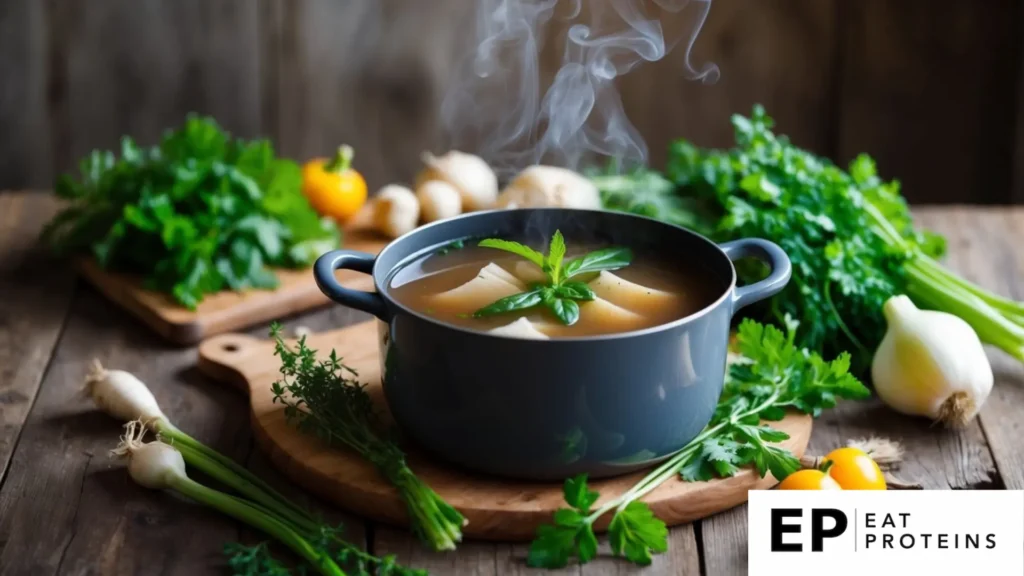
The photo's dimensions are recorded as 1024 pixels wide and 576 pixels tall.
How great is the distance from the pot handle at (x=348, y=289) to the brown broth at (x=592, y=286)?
0.07 m

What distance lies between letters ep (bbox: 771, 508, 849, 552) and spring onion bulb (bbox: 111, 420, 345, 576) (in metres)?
0.64

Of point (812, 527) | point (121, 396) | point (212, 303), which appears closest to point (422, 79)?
point (212, 303)

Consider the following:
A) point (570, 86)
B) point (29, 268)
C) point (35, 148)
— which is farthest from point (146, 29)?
point (570, 86)

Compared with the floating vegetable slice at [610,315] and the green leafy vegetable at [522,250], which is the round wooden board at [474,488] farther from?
the green leafy vegetable at [522,250]

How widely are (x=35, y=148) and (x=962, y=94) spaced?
123 inches

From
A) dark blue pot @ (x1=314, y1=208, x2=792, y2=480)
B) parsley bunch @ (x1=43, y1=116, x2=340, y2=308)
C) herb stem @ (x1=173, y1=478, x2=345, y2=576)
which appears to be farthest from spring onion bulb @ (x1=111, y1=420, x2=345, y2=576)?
parsley bunch @ (x1=43, y1=116, x2=340, y2=308)

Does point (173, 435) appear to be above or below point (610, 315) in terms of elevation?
below

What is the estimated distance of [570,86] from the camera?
7.49 ft

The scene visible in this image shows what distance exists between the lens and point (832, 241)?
7.12 feet

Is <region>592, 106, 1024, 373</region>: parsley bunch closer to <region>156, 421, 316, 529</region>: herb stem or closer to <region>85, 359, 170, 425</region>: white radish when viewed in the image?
<region>156, 421, 316, 529</region>: herb stem

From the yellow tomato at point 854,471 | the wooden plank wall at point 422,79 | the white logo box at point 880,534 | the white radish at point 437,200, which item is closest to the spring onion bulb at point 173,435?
the white logo box at point 880,534

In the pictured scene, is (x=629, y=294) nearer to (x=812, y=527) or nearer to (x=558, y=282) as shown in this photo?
(x=558, y=282)

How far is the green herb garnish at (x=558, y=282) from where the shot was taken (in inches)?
65.9

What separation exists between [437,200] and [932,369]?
4.04 feet
